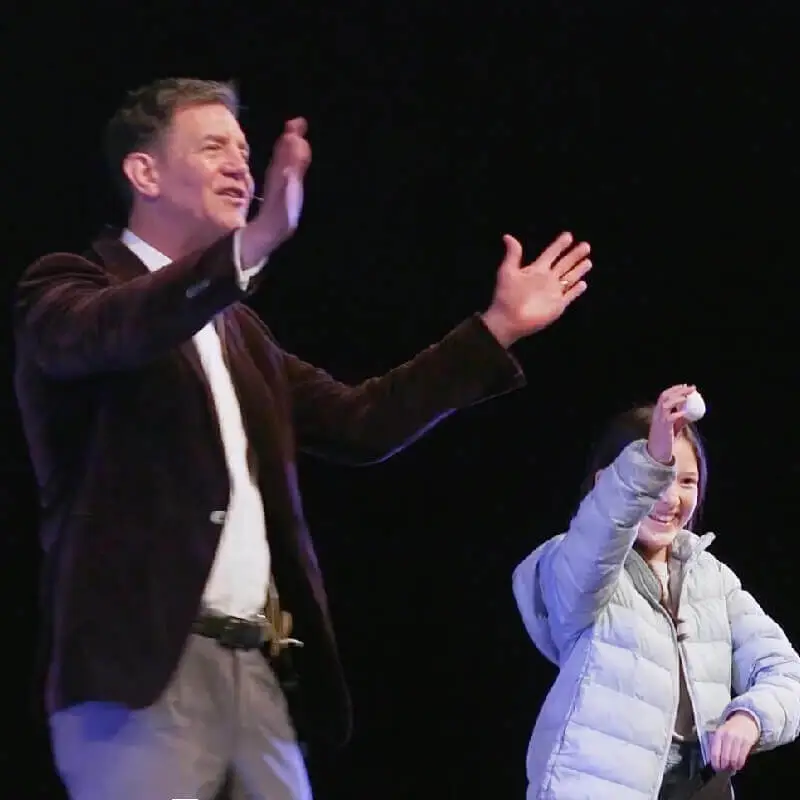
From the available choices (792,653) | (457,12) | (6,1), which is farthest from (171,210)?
(457,12)

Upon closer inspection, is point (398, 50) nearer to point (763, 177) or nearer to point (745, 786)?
point (763, 177)

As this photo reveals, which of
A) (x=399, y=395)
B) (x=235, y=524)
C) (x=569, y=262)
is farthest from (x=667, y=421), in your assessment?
(x=235, y=524)

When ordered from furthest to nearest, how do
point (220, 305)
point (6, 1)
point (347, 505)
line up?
point (347, 505), point (6, 1), point (220, 305)

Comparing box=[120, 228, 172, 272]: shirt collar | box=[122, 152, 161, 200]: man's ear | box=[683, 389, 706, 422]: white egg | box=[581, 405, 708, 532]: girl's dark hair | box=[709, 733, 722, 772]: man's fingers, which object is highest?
Result: box=[122, 152, 161, 200]: man's ear

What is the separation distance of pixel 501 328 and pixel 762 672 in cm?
77

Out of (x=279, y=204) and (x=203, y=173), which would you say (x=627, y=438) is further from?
(x=279, y=204)

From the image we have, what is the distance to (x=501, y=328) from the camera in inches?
57.1

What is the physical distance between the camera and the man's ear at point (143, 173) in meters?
1.48

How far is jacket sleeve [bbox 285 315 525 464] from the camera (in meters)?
1.43

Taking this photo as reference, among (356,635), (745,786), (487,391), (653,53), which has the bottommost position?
(745,786)

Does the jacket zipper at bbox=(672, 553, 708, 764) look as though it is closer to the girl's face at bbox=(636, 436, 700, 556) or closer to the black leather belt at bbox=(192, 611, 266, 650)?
the girl's face at bbox=(636, 436, 700, 556)

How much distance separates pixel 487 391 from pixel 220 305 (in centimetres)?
37

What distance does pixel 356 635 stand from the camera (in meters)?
2.72

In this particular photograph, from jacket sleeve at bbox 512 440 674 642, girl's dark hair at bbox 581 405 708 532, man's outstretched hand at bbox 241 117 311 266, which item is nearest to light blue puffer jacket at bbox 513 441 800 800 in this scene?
jacket sleeve at bbox 512 440 674 642
